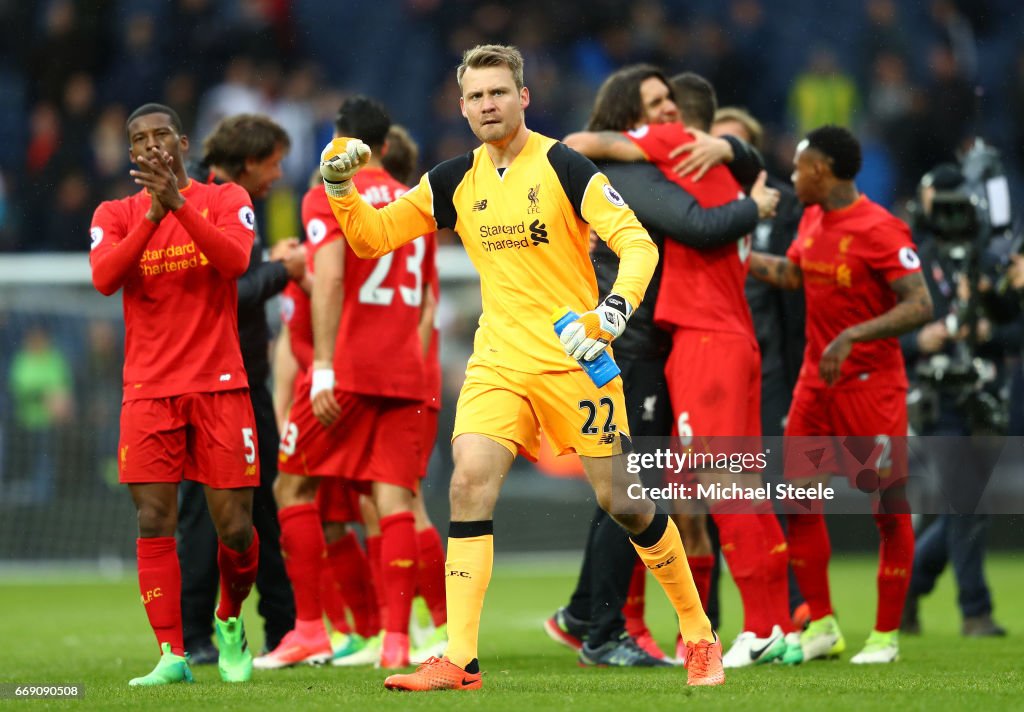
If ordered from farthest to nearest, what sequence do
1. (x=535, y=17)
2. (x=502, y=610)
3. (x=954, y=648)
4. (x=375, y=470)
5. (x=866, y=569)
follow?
(x=535, y=17)
(x=866, y=569)
(x=502, y=610)
(x=954, y=648)
(x=375, y=470)

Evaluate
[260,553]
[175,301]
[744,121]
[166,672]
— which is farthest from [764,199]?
[166,672]

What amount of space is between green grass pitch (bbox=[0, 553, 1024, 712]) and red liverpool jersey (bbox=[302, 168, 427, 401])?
1321 millimetres

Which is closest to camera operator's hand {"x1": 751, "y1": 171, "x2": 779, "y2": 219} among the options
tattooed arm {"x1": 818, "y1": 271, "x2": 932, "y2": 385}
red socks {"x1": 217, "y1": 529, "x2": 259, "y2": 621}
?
tattooed arm {"x1": 818, "y1": 271, "x2": 932, "y2": 385}

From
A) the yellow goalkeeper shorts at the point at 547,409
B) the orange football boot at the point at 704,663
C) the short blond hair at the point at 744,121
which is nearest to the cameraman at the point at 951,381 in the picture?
the short blond hair at the point at 744,121

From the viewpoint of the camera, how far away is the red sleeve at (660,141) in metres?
7.00

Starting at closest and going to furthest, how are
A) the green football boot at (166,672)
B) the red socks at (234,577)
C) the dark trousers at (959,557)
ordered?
1. the green football boot at (166,672)
2. the red socks at (234,577)
3. the dark trousers at (959,557)

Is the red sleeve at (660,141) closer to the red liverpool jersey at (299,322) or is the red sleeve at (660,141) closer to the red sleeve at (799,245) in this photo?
the red sleeve at (799,245)

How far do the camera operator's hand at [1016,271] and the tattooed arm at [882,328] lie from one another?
5.76ft

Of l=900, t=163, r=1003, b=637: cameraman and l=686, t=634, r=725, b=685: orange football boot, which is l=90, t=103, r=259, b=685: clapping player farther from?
l=900, t=163, r=1003, b=637: cameraman

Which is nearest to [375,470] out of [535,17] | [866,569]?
[866,569]

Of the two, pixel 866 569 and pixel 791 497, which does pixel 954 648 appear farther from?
pixel 866 569

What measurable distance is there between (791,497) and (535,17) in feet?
37.4

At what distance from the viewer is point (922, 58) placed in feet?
56.6

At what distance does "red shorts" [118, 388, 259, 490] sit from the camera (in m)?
6.05
